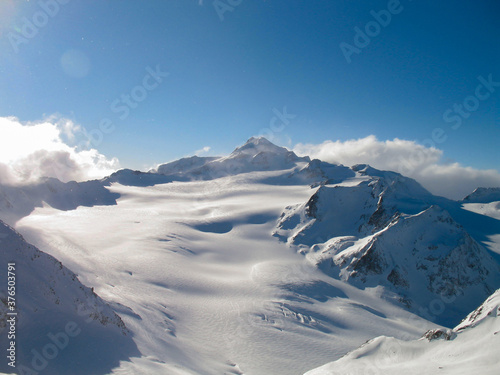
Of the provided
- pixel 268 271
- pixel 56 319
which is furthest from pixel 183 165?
pixel 56 319

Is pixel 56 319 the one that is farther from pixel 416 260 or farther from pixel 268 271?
pixel 416 260

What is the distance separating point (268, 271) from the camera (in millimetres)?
48938

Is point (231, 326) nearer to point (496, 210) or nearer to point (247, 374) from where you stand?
point (247, 374)

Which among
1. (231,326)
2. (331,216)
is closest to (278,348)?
(231,326)

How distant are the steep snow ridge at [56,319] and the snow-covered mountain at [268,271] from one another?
0.39 metres

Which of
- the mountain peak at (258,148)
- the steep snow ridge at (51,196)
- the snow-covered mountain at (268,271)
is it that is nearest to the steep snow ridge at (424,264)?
the snow-covered mountain at (268,271)

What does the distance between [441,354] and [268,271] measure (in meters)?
37.9

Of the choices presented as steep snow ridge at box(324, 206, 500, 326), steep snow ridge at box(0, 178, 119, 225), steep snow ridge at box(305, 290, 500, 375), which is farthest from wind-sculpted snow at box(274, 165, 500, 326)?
steep snow ridge at box(0, 178, 119, 225)

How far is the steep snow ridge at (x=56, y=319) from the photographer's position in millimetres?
13374

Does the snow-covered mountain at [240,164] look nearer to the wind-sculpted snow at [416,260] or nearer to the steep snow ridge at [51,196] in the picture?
the steep snow ridge at [51,196]

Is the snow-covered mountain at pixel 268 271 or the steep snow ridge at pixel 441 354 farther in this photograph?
the snow-covered mountain at pixel 268 271

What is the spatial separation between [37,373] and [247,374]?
49.5 ft

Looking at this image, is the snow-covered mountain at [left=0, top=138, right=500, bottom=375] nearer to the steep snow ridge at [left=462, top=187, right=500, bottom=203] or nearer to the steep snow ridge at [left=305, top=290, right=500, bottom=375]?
the steep snow ridge at [left=462, top=187, right=500, bottom=203]

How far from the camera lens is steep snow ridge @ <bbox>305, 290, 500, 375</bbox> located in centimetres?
1023
